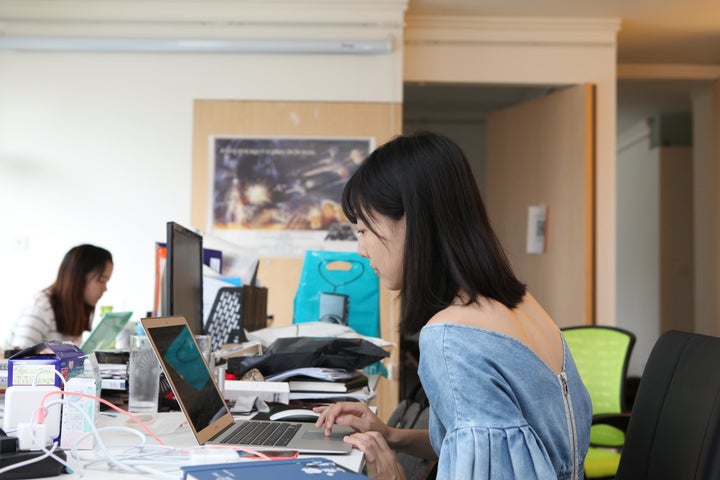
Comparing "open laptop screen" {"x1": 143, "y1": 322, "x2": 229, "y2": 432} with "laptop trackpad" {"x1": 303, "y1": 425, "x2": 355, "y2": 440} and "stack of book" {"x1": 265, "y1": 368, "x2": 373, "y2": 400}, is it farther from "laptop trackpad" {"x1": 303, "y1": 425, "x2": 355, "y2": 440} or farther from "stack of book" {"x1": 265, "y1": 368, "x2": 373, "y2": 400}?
"stack of book" {"x1": 265, "y1": 368, "x2": 373, "y2": 400}

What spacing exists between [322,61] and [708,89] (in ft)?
11.4

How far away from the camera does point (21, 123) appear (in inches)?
192

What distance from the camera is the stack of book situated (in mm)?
1822

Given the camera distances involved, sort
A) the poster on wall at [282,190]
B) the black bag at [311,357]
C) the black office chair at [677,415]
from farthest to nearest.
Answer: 1. the poster on wall at [282,190]
2. the black bag at [311,357]
3. the black office chair at [677,415]

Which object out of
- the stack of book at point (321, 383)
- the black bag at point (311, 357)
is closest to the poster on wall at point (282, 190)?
the black bag at point (311, 357)

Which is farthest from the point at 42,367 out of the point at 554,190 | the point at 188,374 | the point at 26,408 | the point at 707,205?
Result: the point at 707,205

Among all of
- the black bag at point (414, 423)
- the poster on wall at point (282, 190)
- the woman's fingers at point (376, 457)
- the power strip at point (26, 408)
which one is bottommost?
the black bag at point (414, 423)

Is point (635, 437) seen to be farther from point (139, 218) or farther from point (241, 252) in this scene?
point (139, 218)

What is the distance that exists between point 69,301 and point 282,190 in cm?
162

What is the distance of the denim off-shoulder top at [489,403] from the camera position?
3.35 ft

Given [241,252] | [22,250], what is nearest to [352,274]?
[241,252]

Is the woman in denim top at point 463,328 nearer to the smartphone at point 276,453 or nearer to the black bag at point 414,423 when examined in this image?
the smartphone at point 276,453

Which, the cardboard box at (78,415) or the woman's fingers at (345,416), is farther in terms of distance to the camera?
the woman's fingers at (345,416)

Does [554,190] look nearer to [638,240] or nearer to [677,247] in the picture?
[677,247]
